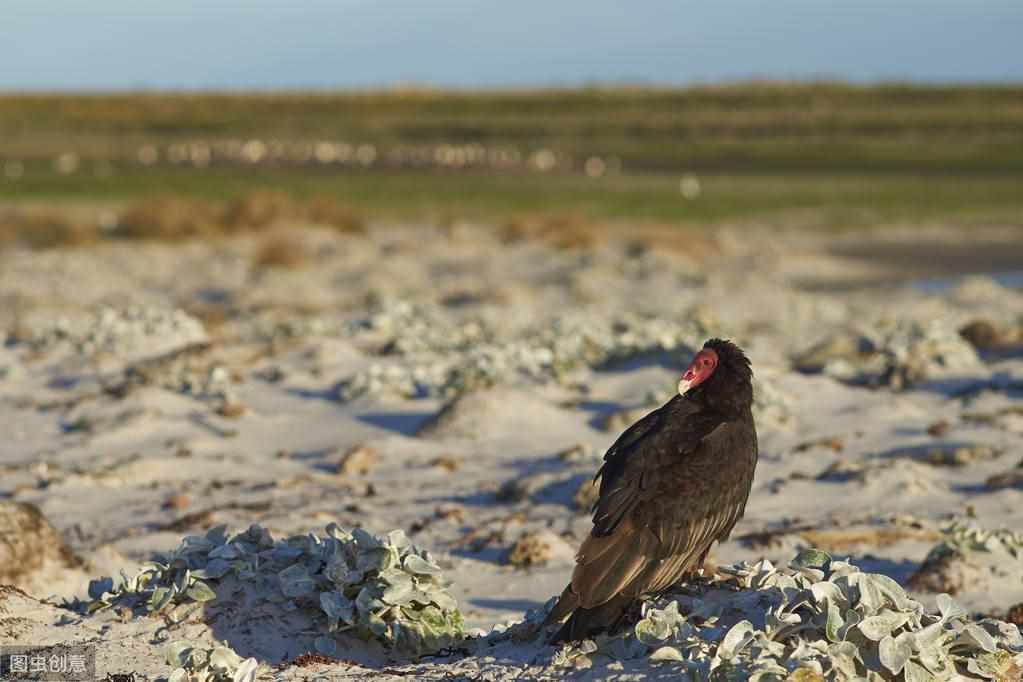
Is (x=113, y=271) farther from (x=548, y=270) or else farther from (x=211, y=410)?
→ (x=211, y=410)

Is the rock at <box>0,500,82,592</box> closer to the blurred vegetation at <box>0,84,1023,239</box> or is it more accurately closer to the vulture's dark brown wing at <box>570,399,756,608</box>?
the vulture's dark brown wing at <box>570,399,756,608</box>

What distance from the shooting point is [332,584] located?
6.33 m

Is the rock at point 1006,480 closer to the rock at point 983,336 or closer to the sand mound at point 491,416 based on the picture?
the sand mound at point 491,416

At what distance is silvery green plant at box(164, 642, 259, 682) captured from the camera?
5246mm

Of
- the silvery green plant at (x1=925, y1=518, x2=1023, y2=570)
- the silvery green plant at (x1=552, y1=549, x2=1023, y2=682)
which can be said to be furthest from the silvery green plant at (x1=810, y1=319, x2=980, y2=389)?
the silvery green plant at (x1=552, y1=549, x2=1023, y2=682)

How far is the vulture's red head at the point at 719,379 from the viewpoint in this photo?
6090mm

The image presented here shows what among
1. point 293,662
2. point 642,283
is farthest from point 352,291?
point 293,662

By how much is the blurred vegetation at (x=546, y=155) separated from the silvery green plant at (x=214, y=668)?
2099 cm

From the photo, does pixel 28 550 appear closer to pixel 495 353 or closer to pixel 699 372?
pixel 699 372

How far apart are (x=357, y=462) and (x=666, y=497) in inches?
190

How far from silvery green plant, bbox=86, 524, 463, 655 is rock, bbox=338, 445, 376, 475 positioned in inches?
145

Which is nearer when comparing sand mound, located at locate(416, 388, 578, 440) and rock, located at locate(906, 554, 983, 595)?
rock, located at locate(906, 554, 983, 595)

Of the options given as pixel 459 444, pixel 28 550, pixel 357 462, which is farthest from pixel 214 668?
pixel 459 444

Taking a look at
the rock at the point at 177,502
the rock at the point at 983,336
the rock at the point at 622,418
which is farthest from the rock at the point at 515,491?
the rock at the point at 983,336
